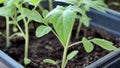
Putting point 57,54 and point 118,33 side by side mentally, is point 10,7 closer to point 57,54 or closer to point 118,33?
point 57,54

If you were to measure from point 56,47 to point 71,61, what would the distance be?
0.12m

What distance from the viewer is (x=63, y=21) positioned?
656 mm

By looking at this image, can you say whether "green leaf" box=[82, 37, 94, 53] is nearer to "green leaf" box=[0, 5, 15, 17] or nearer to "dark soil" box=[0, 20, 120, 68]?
"dark soil" box=[0, 20, 120, 68]

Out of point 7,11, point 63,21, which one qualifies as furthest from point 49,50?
point 63,21

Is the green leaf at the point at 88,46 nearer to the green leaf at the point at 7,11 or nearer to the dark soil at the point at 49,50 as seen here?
the dark soil at the point at 49,50

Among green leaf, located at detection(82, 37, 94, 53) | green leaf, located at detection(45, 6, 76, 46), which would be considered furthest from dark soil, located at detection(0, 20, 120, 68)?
green leaf, located at detection(45, 6, 76, 46)

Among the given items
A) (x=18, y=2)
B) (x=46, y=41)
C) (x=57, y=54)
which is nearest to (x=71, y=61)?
(x=57, y=54)

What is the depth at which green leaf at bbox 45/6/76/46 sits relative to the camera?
652 millimetres

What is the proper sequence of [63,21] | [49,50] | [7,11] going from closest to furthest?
[63,21] → [7,11] → [49,50]

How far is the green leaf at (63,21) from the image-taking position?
25.7 inches

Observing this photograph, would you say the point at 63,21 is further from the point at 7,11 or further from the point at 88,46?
the point at 7,11

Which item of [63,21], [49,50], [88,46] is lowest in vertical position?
[49,50]

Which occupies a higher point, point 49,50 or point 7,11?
point 7,11

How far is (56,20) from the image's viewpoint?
0.66m
